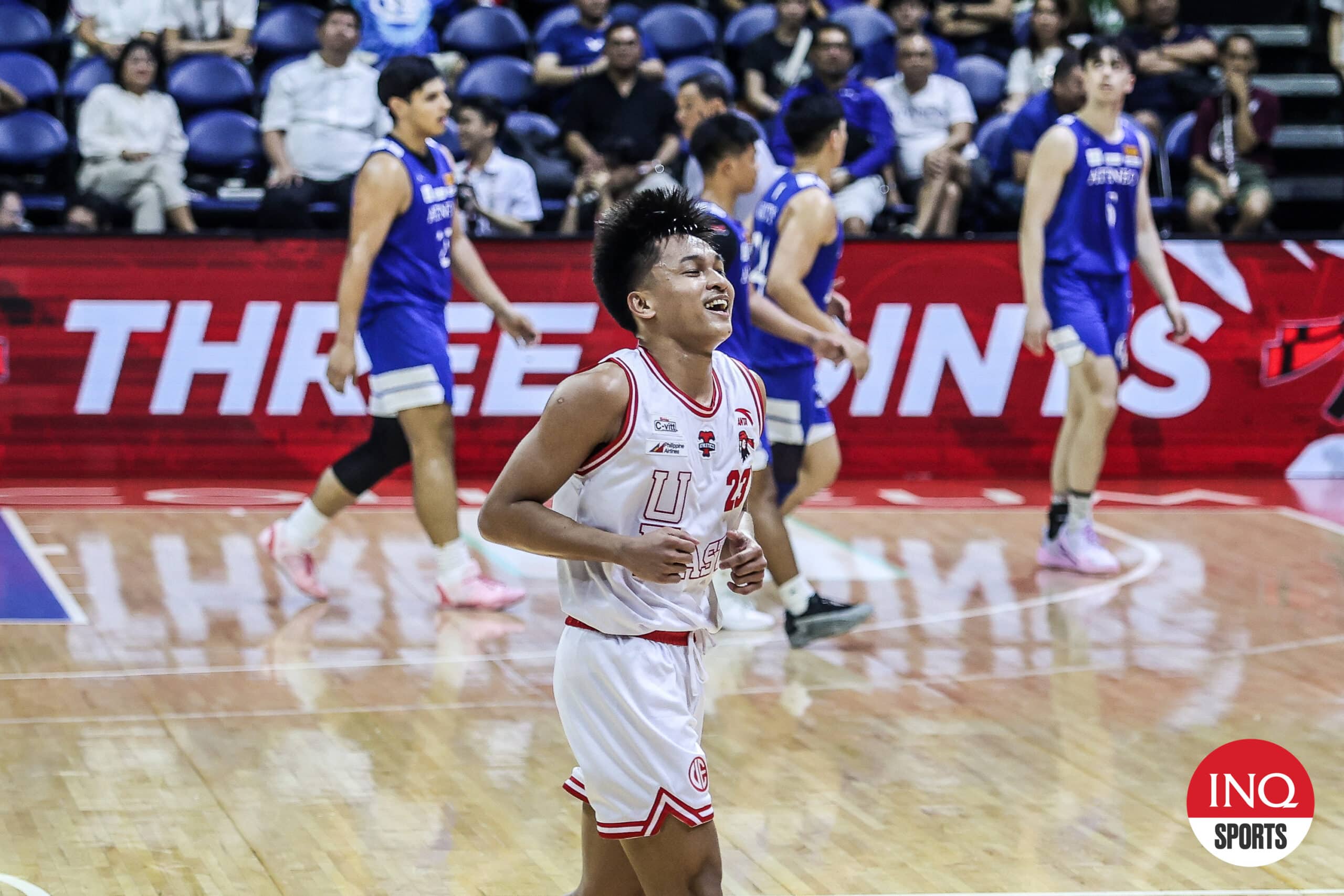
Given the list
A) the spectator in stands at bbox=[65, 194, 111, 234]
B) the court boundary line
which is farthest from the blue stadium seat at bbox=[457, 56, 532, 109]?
the court boundary line

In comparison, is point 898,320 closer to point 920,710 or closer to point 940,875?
point 920,710

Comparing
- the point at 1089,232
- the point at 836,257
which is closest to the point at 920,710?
the point at 836,257

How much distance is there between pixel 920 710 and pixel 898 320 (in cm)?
456

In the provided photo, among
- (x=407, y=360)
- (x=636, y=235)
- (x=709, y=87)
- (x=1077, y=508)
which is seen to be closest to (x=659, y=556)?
(x=636, y=235)

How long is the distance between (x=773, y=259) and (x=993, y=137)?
17.6 ft

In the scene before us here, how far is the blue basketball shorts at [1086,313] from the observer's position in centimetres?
780

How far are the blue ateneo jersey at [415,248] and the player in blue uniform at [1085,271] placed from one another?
2.56 metres

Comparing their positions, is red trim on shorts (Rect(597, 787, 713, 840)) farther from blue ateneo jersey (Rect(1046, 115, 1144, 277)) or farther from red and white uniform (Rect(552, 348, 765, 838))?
blue ateneo jersey (Rect(1046, 115, 1144, 277))

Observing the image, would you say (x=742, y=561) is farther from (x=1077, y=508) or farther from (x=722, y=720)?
(x=1077, y=508)

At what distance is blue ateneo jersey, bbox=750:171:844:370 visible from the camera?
6547mm

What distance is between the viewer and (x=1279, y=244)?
10.0 meters

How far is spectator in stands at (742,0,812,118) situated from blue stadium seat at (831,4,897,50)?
43 cm

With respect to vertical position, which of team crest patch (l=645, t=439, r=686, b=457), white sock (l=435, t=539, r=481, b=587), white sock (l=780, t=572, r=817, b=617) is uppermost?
team crest patch (l=645, t=439, r=686, b=457)

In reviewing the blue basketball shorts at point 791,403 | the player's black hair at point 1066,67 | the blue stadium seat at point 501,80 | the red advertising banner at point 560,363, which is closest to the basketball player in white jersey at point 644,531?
the blue basketball shorts at point 791,403
